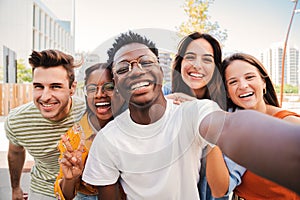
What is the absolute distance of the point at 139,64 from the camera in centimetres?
84

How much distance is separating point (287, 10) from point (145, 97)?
2.19 feet

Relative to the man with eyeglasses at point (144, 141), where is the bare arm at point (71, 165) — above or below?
below

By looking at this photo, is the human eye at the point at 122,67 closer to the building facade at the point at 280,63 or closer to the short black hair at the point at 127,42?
the short black hair at the point at 127,42

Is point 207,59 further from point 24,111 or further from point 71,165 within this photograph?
point 24,111

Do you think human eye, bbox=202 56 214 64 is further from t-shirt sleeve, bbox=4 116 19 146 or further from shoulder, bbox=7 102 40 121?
t-shirt sleeve, bbox=4 116 19 146

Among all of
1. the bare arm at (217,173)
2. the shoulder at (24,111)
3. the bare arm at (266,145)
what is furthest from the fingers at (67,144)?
the bare arm at (266,145)

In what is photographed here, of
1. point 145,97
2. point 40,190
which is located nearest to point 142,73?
point 145,97

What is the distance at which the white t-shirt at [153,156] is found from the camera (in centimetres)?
90

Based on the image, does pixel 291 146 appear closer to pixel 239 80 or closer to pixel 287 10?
pixel 239 80

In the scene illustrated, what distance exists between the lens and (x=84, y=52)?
103 centimetres

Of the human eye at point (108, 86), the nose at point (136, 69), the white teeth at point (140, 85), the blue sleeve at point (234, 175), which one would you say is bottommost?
the blue sleeve at point (234, 175)

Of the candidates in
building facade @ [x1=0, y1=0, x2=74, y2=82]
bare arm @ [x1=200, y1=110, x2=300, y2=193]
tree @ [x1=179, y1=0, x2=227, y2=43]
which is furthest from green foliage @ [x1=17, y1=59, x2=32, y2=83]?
bare arm @ [x1=200, y1=110, x2=300, y2=193]

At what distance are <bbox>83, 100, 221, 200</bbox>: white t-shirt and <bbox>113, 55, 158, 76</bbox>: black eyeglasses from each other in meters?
0.13

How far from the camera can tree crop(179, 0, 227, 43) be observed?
101 cm
